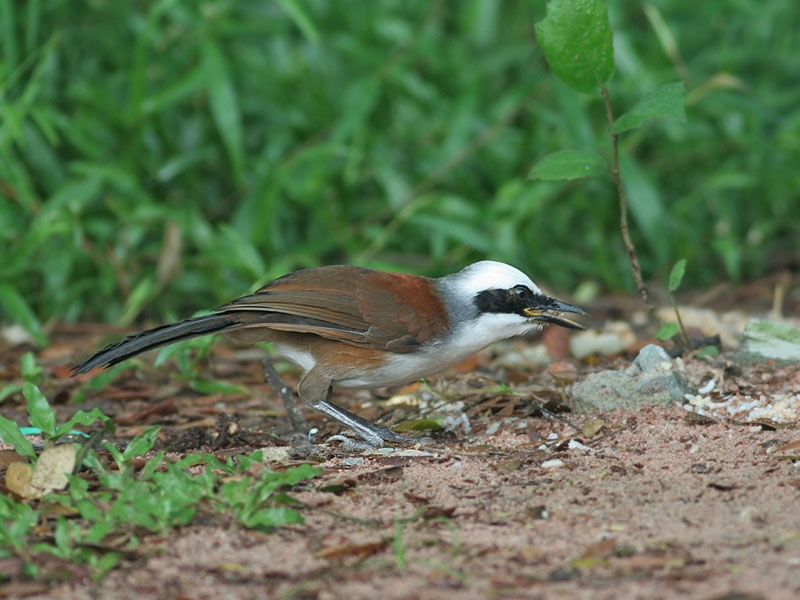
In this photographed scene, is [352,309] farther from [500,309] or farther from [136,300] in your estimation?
[136,300]

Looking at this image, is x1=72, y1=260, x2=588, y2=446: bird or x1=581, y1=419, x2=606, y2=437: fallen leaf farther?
x1=72, y1=260, x2=588, y2=446: bird

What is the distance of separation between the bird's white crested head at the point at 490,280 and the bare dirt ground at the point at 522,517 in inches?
18.9

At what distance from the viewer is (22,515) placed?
3105mm

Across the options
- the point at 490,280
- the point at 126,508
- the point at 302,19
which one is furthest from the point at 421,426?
the point at 302,19

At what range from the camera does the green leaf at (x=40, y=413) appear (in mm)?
3879

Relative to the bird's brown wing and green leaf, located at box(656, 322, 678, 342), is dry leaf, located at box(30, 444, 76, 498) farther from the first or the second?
green leaf, located at box(656, 322, 678, 342)

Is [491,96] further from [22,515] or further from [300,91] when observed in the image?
[22,515]

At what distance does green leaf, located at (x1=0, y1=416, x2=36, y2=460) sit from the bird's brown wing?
111 centimetres

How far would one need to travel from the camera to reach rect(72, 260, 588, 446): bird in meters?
4.64

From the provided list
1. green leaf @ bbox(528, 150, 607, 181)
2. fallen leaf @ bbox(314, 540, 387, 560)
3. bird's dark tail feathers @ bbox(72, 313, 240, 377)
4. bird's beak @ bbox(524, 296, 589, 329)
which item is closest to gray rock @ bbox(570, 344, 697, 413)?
bird's beak @ bbox(524, 296, 589, 329)

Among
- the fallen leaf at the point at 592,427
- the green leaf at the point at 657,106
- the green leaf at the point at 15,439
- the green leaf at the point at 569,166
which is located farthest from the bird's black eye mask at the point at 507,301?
the green leaf at the point at 15,439

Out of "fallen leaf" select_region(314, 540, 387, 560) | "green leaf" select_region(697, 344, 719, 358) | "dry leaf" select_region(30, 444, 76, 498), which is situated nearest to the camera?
"fallen leaf" select_region(314, 540, 387, 560)

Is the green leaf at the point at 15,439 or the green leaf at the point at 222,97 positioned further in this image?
the green leaf at the point at 222,97

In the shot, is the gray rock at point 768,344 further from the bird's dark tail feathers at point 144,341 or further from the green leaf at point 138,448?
the green leaf at point 138,448
